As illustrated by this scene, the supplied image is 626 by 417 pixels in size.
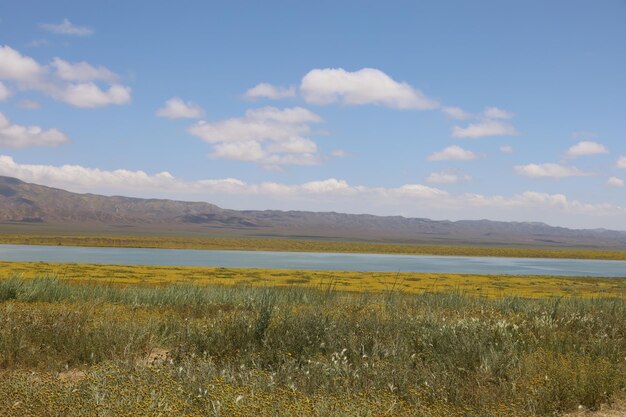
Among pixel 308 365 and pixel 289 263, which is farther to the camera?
pixel 289 263

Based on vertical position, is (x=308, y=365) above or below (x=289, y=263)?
above

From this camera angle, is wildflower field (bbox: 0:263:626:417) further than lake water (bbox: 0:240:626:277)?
No

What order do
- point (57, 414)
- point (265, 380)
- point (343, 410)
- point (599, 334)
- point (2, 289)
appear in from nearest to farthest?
point (57, 414) → point (343, 410) → point (265, 380) → point (599, 334) → point (2, 289)

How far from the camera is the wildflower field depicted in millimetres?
5855

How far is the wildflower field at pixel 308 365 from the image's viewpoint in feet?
19.2

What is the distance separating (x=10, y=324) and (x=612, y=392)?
33.2 ft

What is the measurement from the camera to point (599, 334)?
10930 millimetres

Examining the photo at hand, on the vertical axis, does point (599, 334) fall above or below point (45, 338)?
above

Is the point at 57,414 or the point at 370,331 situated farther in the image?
the point at 370,331

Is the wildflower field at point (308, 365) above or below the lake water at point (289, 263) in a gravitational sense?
above

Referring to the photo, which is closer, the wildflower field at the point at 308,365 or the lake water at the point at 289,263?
the wildflower field at the point at 308,365

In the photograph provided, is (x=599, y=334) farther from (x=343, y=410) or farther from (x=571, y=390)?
(x=343, y=410)

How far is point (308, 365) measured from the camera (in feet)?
27.1

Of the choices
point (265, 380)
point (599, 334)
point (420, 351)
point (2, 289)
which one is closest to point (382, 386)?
point (265, 380)
